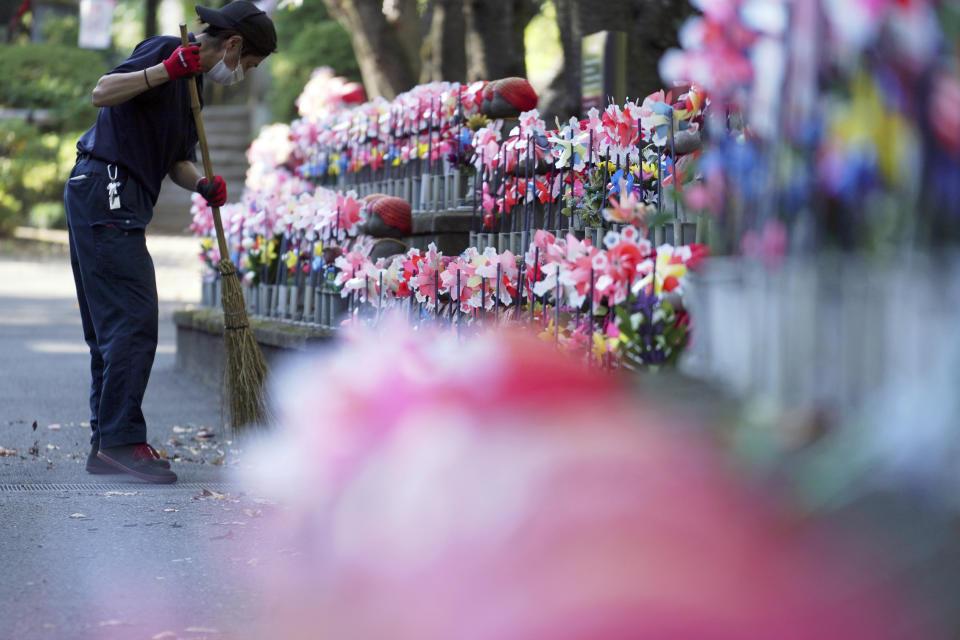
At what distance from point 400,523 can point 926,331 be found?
2.72 feet

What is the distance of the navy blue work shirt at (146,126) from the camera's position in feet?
17.4

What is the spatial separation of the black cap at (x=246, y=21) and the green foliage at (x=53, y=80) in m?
19.6

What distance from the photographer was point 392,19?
42.6ft

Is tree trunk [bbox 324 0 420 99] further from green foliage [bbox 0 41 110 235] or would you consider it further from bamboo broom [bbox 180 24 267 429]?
green foliage [bbox 0 41 110 235]

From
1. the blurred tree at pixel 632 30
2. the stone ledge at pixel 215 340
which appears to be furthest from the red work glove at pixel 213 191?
the blurred tree at pixel 632 30

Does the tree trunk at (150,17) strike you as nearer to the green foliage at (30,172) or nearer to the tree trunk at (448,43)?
the green foliage at (30,172)

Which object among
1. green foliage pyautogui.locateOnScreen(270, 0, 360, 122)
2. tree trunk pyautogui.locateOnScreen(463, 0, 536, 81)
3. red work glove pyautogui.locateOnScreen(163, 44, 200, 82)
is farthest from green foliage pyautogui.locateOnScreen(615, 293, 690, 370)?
green foliage pyautogui.locateOnScreen(270, 0, 360, 122)

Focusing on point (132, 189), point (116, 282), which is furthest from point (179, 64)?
point (116, 282)

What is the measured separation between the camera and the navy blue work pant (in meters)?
5.29

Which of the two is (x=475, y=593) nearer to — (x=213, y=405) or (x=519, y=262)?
(x=519, y=262)

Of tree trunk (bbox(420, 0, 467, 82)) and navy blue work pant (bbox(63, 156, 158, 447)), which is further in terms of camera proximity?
tree trunk (bbox(420, 0, 467, 82))

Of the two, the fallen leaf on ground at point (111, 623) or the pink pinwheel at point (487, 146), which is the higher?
the pink pinwheel at point (487, 146)

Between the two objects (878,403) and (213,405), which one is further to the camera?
(213,405)

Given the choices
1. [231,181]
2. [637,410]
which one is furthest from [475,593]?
[231,181]
